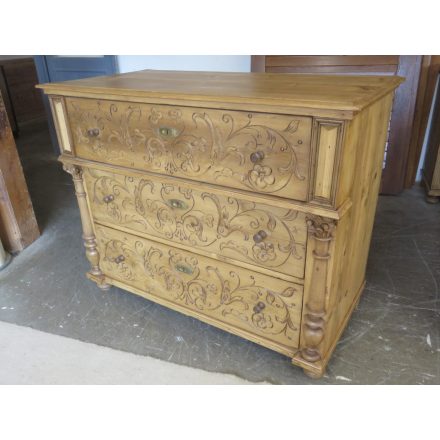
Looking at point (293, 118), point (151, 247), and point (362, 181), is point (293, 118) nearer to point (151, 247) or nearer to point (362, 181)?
point (362, 181)

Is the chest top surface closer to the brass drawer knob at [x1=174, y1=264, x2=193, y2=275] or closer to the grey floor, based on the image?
the brass drawer knob at [x1=174, y1=264, x2=193, y2=275]

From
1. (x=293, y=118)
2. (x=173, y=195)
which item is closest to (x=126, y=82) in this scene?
(x=173, y=195)

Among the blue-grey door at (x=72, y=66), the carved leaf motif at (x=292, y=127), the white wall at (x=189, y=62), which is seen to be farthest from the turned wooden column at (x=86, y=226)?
the blue-grey door at (x=72, y=66)

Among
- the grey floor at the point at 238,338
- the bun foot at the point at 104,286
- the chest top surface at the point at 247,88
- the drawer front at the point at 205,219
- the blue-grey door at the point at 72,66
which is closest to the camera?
the chest top surface at the point at 247,88

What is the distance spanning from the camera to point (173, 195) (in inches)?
57.6

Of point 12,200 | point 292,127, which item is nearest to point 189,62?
point 12,200

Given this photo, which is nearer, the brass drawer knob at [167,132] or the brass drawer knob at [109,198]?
the brass drawer knob at [167,132]

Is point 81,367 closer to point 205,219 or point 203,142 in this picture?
point 205,219

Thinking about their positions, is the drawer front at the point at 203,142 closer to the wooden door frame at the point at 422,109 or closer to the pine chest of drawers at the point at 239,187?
the pine chest of drawers at the point at 239,187

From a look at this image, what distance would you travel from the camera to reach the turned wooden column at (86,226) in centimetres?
170

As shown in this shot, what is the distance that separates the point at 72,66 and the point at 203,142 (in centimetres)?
279

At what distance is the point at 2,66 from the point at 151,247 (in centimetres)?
423

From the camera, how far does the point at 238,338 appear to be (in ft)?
5.42

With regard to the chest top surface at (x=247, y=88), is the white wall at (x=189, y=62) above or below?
below
